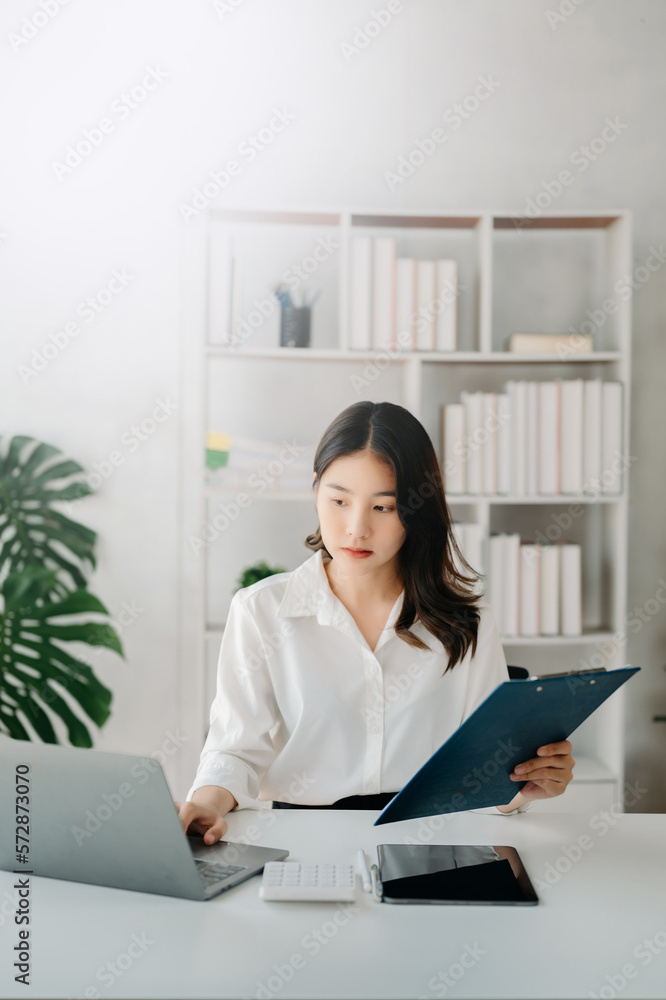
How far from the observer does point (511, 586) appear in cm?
249

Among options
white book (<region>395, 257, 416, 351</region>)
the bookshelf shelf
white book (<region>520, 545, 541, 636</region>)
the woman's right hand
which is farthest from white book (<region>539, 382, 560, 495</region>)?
the woman's right hand

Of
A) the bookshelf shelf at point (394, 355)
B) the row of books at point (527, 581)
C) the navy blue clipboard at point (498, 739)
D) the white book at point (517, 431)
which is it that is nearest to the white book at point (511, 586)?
the row of books at point (527, 581)

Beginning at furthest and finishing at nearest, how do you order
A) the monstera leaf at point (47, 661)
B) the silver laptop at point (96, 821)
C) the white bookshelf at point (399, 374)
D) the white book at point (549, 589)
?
the white bookshelf at point (399, 374)
the white book at point (549, 589)
the monstera leaf at point (47, 661)
the silver laptop at point (96, 821)

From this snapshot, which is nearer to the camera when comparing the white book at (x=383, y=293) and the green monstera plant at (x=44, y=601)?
the green monstera plant at (x=44, y=601)

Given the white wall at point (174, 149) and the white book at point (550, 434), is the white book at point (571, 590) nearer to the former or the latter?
the white book at point (550, 434)

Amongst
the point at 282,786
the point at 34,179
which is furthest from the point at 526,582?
the point at 34,179

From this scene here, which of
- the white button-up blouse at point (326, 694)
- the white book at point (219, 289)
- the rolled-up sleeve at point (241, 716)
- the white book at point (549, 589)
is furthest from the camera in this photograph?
the white book at point (549, 589)

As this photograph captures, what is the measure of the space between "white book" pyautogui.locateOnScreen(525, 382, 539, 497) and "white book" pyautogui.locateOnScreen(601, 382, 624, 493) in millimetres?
205

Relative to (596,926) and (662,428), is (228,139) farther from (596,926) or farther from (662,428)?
(596,926)

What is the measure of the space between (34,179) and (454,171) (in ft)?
4.53

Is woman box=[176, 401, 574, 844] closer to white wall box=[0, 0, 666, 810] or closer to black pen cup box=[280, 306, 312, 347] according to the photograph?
black pen cup box=[280, 306, 312, 347]

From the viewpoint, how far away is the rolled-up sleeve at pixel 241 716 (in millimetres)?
1312

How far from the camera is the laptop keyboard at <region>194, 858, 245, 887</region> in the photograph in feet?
3.13

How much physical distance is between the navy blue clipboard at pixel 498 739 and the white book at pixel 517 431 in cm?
142
